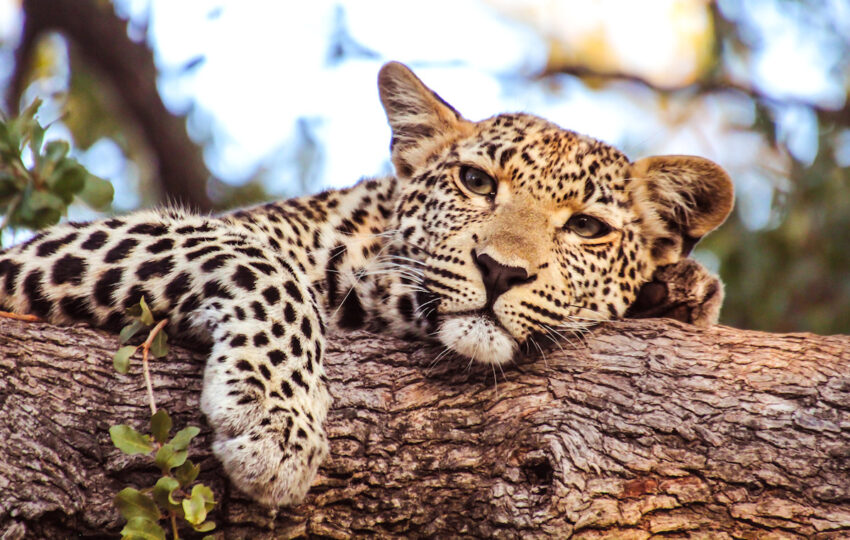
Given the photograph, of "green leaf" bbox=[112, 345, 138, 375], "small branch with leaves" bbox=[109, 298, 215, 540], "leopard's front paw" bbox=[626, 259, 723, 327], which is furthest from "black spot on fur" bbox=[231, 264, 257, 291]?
"leopard's front paw" bbox=[626, 259, 723, 327]

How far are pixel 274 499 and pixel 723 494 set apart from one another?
2049 millimetres

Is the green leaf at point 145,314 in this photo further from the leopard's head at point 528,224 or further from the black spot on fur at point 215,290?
the leopard's head at point 528,224

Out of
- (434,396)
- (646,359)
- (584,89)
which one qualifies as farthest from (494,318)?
(584,89)

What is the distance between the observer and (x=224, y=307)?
4.52m

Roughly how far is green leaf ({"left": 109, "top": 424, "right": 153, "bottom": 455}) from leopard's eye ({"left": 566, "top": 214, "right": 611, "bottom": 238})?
9.22 ft

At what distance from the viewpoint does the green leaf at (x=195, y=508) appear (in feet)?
11.6

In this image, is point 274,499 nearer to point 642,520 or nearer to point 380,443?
point 380,443

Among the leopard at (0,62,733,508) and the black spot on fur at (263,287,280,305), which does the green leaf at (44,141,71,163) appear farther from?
the black spot on fur at (263,287,280,305)

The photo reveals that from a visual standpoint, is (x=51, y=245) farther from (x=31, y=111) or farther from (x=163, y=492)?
(x=163, y=492)

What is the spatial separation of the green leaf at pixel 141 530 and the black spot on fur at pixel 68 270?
166 centimetres

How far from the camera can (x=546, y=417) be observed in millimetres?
4324

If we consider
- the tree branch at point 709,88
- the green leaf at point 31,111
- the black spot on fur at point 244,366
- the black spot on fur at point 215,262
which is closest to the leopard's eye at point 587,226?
the black spot on fur at point 215,262

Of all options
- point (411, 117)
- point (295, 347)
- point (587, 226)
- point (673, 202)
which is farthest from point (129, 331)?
point (673, 202)

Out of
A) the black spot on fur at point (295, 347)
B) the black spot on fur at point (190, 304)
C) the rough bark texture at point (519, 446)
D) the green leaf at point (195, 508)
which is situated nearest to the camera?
the green leaf at point (195, 508)
